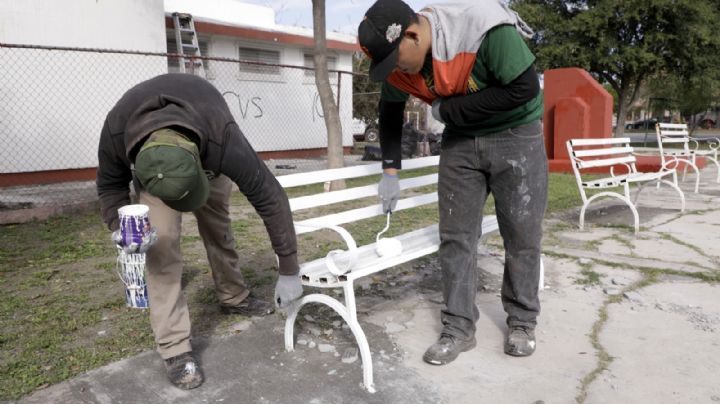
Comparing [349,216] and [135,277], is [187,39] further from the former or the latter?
[135,277]

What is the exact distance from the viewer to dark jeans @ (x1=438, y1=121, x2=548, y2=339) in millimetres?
2479

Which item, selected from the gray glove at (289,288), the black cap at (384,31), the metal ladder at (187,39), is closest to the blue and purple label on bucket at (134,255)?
the gray glove at (289,288)

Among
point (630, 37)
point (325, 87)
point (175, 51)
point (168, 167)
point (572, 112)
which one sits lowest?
point (168, 167)

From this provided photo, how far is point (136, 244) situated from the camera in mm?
2070

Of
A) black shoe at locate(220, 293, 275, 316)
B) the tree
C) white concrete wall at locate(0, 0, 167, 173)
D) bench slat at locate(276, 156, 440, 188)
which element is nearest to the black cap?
bench slat at locate(276, 156, 440, 188)

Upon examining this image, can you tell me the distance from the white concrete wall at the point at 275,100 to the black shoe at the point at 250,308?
30.8 feet

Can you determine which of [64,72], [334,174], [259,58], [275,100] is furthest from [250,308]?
[259,58]

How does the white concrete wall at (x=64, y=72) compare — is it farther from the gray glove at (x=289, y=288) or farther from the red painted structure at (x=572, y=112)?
the gray glove at (x=289, y=288)

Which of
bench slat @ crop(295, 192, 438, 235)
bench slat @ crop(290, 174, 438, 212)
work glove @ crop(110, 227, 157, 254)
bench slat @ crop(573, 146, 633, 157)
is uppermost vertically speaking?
bench slat @ crop(573, 146, 633, 157)

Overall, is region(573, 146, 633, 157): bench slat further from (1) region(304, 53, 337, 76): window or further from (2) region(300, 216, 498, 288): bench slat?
(1) region(304, 53, 337, 76): window

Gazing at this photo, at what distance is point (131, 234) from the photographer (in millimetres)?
2057

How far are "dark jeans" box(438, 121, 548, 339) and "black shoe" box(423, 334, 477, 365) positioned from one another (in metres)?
0.03

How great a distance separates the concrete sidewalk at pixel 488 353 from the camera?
7.62 ft

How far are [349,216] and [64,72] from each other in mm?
7981
